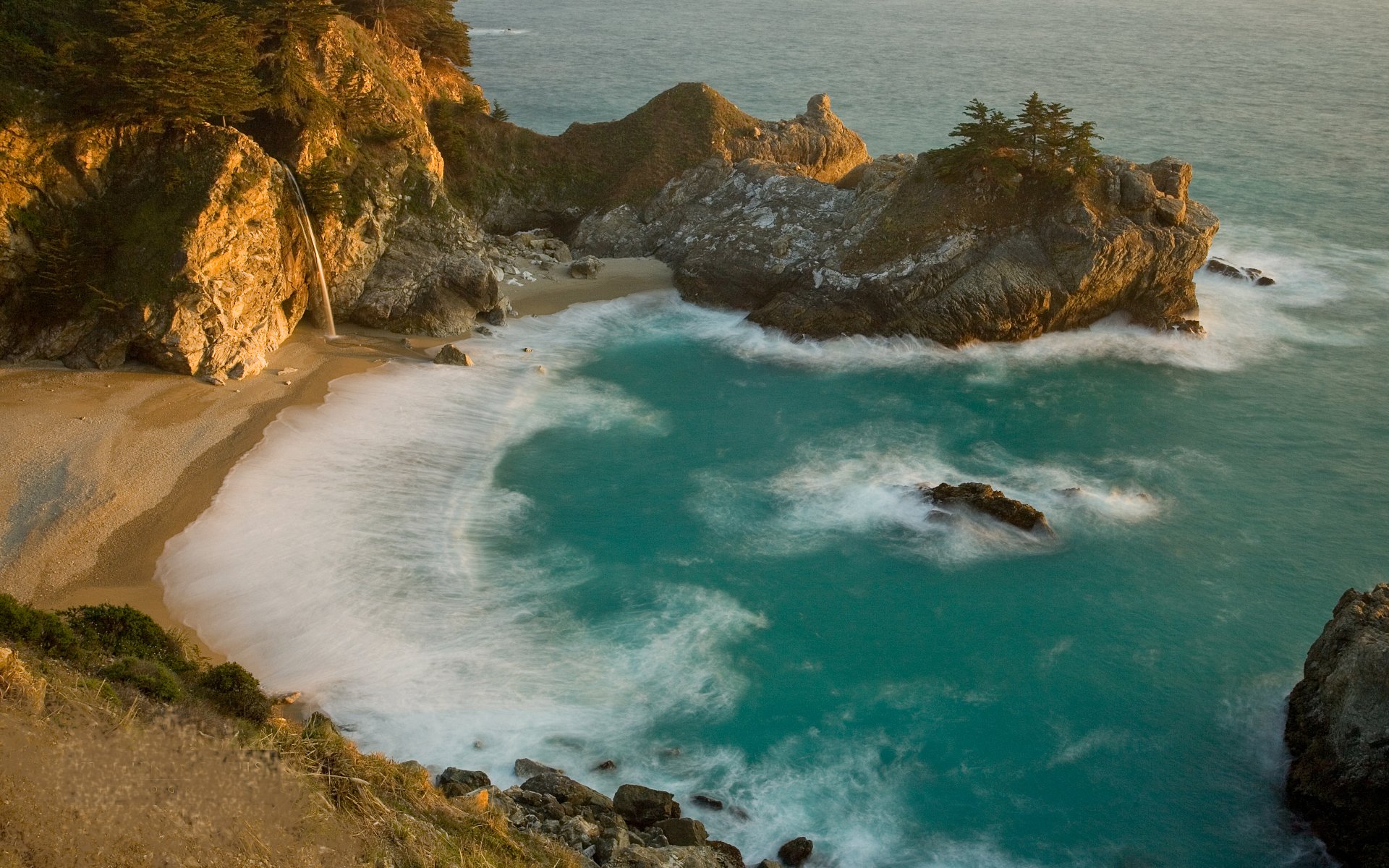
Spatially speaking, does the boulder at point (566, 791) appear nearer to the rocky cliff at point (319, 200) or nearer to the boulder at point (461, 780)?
the boulder at point (461, 780)

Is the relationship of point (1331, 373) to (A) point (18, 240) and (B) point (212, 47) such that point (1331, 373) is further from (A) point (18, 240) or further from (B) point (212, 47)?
(A) point (18, 240)

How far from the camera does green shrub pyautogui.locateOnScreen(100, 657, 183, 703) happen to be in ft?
47.0

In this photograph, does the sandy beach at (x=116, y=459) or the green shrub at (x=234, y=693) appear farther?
the sandy beach at (x=116, y=459)

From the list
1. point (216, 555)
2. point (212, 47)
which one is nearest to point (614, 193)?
point (212, 47)

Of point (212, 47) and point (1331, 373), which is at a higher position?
point (212, 47)

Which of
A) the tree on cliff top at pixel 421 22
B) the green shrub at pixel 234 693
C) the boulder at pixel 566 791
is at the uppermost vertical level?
the tree on cliff top at pixel 421 22

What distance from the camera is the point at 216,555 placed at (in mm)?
22609

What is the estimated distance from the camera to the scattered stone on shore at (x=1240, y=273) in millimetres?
41188

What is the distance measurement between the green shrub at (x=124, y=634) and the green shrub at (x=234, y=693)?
0.55 m

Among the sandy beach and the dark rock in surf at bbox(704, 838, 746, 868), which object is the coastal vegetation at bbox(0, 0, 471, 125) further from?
the dark rock in surf at bbox(704, 838, 746, 868)

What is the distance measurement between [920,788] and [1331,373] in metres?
24.1

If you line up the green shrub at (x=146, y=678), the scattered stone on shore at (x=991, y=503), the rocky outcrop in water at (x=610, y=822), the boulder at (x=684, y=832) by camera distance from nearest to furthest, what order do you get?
the green shrub at (x=146, y=678) < the rocky outcrop in water at (x=610, y=822) < the boulder at (x=684, y=832) < the scattered stone on shore at (x=991, y=503)

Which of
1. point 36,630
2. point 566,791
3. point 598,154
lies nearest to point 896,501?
point 566,791

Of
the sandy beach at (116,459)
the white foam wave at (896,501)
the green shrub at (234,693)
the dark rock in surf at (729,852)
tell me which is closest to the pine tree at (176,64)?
the sandy beach at (116,459)
